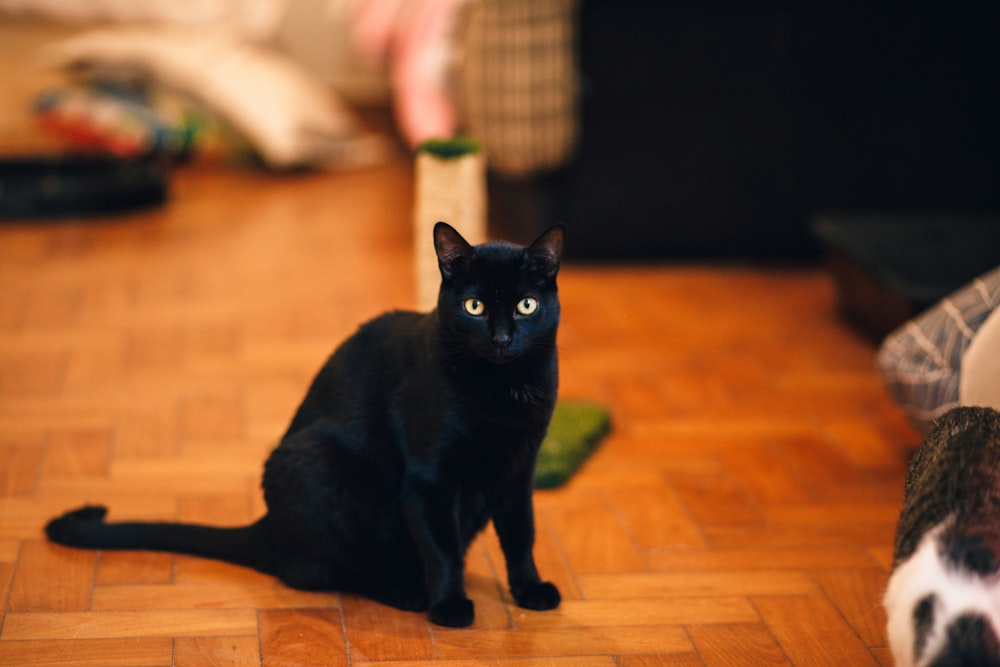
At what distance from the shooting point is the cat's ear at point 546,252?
4.22ft

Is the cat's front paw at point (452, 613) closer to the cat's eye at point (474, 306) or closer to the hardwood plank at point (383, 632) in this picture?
the hardwood plank at point (383, 632)

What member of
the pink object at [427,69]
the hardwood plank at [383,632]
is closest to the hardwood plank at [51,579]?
the hardwood plank at [383,632]

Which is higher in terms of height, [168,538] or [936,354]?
[936,354]

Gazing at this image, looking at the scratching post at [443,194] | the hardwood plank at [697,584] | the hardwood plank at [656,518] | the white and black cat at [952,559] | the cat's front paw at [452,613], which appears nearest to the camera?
the white and black cat at [952,559]

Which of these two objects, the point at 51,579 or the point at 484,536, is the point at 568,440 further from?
the point at 51,579

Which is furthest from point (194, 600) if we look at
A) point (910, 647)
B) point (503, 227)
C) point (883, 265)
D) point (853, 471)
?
point (503, 227)

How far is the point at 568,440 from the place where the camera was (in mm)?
1877

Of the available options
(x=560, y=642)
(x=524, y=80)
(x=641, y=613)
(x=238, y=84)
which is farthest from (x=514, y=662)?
(x=238, y=84)

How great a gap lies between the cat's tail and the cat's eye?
386 mm

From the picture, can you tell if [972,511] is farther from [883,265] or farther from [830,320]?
[830,320]

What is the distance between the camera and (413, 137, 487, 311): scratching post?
1719mm

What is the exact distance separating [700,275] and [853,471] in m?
1.08

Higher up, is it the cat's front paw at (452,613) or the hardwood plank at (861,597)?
the cat's front paw at (452,613)

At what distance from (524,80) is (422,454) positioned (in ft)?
5.06
